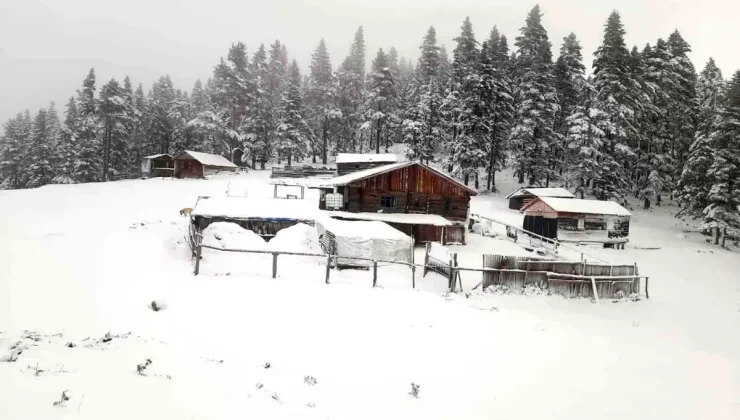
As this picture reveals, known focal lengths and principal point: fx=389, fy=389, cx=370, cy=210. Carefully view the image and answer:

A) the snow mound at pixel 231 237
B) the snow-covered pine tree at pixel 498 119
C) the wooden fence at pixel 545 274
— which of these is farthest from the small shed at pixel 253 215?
the snow-covered pine tree at pixel 498 119

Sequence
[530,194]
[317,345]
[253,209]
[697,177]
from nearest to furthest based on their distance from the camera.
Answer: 1. [317,345]
2. [253,209]
3. [697,177]
4. [530,194]

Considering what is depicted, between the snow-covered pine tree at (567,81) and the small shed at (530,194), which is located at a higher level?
the snow-covered pine tree at (567,81)

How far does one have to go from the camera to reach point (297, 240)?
956 inches

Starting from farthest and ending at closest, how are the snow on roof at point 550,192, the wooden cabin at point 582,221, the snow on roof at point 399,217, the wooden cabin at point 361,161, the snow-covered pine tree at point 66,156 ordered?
the snow-covered pine tree at point 66,156 < the wooden cabin at point 361,161 < the snow on roof at point 550,192 < the wooden cabin at point 582,221 < the snow on roof at point 399,217

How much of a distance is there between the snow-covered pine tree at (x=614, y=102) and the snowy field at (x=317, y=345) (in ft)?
83.9

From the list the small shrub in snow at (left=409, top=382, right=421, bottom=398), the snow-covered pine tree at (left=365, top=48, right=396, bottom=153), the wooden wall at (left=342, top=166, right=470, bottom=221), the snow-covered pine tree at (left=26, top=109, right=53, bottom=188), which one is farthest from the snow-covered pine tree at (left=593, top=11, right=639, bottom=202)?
the snow-covered pine tree at (left=26, top=109, right=53, bottom=188)

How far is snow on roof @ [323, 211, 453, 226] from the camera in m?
30.3

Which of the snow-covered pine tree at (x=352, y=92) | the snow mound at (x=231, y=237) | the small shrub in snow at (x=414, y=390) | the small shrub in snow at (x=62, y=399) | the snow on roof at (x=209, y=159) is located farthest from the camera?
the snow-covered pine tree at (x=352, y=92)

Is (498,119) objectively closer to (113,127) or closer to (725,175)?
(725,175)

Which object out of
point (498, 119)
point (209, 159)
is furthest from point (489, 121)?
point (209, 159)

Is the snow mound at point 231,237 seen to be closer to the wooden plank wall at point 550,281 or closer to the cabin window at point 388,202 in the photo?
the cabin window at point 388,202

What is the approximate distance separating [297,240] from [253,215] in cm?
418

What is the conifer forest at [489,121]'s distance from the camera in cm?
4284

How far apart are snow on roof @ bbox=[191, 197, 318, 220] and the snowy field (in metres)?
6.13
